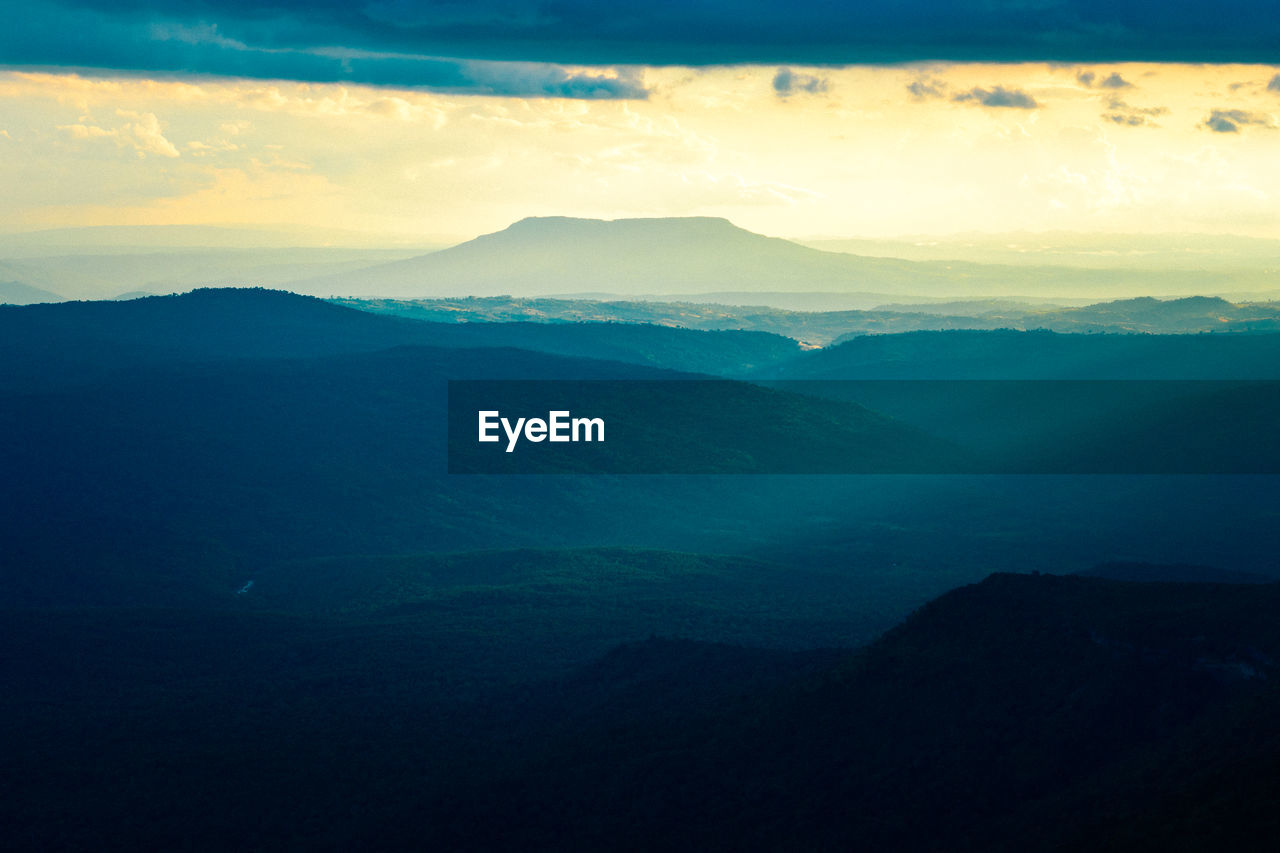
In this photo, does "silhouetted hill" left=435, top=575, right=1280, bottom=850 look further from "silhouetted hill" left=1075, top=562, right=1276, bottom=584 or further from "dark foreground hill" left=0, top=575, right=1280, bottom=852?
"silhouetted hill" left=1075, top=562, right=1276, bottom=584

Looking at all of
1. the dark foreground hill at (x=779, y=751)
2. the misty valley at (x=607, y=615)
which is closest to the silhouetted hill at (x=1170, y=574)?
the misty valley at (x=607, y=615)

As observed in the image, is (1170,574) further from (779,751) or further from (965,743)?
(779,751)

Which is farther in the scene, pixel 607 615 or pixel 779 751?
pixel 607 615

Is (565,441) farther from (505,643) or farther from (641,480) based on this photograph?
(505,643)

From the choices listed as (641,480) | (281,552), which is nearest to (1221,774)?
(281,552)

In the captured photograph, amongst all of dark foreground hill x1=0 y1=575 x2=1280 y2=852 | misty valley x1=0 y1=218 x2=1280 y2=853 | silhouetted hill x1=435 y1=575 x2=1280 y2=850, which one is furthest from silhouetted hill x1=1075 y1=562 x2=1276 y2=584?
silhouetted hill x1=435 y1=575 x2=1280 y2=850

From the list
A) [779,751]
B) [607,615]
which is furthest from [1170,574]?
[779,751]

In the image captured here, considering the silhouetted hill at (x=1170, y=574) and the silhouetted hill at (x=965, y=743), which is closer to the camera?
the silhouetted hill at (x=965, y=743)

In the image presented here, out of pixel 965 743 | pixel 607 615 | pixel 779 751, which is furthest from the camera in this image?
pixel 607 615

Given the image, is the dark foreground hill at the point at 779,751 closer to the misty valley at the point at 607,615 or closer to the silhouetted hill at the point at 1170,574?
the misty valley at the point at 607,615
